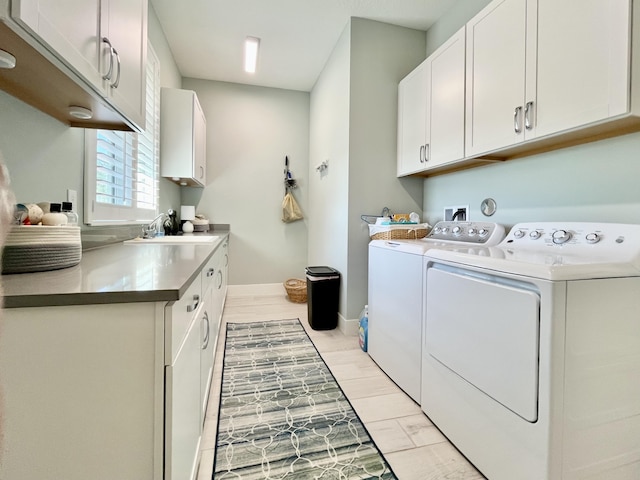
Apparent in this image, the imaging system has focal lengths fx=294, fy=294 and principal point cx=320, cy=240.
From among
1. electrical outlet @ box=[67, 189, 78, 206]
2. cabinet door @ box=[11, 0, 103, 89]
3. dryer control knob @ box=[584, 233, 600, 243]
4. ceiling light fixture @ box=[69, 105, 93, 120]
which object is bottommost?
dryer control knob @ box=[584, 233, 600, 243]

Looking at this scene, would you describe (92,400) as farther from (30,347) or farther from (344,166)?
(344,166)

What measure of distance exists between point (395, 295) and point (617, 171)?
4.01 ft

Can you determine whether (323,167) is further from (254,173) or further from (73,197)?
(73,197)

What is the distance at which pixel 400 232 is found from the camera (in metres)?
2.30

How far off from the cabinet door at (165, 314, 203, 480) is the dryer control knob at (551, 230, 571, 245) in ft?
5.51

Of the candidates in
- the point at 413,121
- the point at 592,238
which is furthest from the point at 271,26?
the point at 592,238

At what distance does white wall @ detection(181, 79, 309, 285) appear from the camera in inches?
152

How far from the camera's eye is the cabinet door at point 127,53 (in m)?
1.07

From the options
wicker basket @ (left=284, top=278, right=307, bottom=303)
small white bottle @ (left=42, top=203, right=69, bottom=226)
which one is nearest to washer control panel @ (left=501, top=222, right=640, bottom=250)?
small white bottle @ (left=42, top=203, right=69, bottom=226)

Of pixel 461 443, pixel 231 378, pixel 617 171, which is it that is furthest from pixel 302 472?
pixel 617 171

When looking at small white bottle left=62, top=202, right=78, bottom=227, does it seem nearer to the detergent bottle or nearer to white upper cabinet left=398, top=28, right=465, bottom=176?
the detergent bottle

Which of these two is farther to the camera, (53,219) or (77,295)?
(53,219)

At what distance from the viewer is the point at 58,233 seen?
1.00m

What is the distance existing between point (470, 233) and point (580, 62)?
39.8 inches
